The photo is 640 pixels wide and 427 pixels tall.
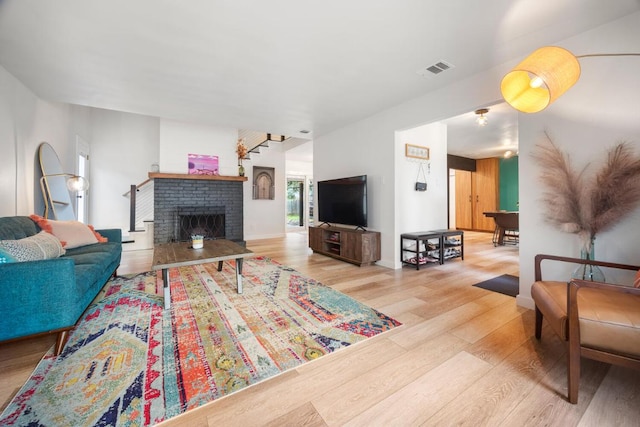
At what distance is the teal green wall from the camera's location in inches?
297

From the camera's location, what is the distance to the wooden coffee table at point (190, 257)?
7.44 ft

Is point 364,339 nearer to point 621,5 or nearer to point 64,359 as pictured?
point 64,359

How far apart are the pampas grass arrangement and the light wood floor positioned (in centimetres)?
88

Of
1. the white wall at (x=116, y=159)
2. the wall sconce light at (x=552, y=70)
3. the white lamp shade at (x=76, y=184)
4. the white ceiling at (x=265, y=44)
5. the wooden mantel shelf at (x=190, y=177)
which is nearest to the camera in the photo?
the wall sconce light at (x=552, y=70)

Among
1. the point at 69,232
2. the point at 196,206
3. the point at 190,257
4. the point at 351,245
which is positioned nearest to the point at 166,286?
the point at 190,257

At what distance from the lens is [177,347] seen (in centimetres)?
169

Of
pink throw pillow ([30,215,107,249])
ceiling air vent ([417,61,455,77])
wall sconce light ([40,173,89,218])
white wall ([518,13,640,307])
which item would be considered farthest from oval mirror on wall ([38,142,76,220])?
white wall ([518,13,640,307])

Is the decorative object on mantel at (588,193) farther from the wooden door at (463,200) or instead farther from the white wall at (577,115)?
the wooden door at (463,200)

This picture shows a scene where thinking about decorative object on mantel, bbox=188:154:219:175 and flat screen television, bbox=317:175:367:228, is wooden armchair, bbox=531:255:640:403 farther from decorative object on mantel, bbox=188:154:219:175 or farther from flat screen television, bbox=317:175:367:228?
decorative object on mantel, bbox=188:154:219:175

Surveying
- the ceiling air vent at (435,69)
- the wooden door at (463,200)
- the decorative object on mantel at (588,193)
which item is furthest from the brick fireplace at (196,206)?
the wooden door at (463,200)

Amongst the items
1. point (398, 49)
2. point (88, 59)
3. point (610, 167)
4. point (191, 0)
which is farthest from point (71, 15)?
point (610, 167)

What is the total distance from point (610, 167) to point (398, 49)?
74.6 inches

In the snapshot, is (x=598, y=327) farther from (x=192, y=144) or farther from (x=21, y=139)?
(x=192, y=144)

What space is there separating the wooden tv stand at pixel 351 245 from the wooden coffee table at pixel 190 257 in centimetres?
177
